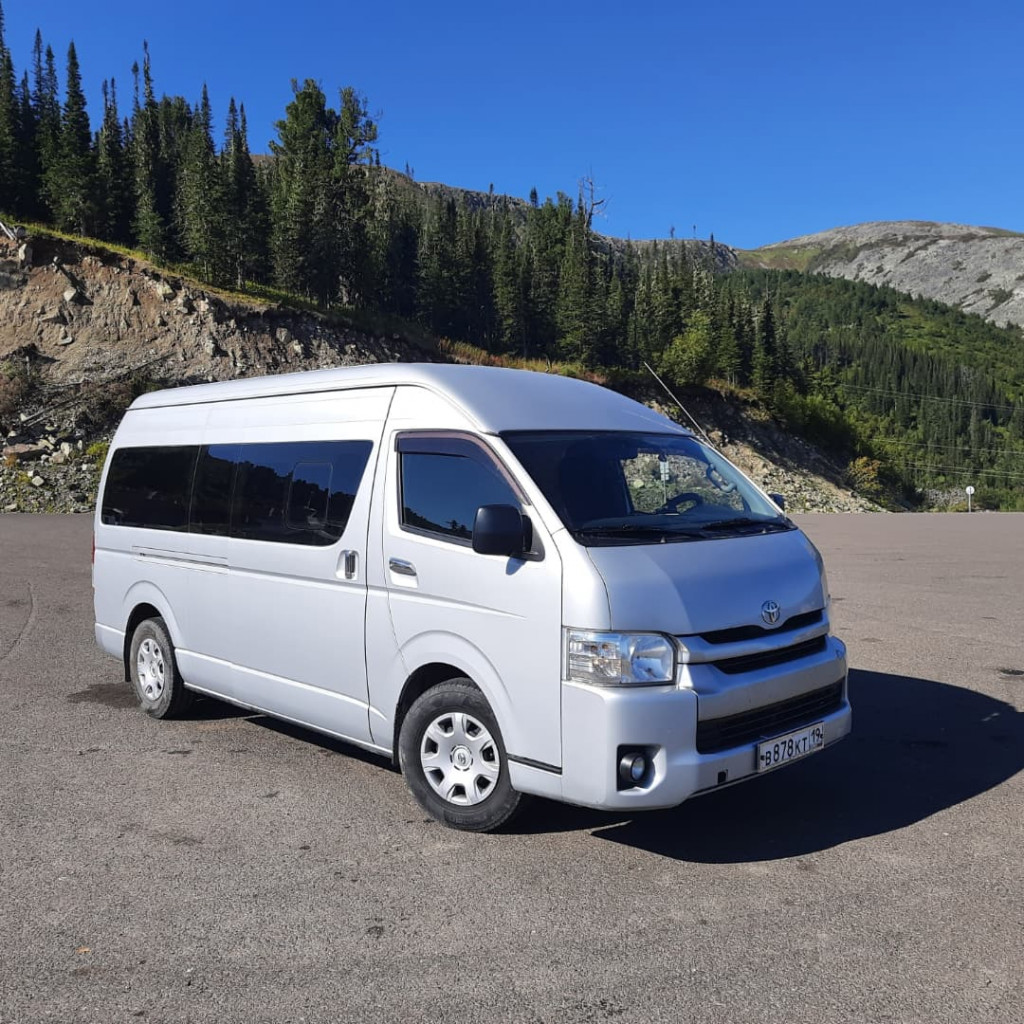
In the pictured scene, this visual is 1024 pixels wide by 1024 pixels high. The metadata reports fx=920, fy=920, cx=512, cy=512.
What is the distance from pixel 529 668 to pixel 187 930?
1843mm

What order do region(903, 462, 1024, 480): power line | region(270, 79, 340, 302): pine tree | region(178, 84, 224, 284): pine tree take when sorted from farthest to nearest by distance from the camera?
region(903, 462, 1024, 480): power line, region(270, 79, 340, 302): pine tree, region(178, 84, 224, 284): pine tree

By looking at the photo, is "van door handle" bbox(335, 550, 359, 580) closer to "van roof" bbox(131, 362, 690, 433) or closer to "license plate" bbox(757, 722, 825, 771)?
"van roof" bbox(131, 362, 690, 433)

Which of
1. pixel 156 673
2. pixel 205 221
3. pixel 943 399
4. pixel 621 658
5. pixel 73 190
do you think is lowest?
pixel 156 673

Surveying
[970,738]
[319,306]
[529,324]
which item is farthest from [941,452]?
[970,738]

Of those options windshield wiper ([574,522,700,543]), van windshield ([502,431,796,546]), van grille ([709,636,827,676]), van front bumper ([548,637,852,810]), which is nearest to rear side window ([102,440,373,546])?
van windshield ([502,431,796,546])

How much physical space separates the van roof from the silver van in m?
0.02

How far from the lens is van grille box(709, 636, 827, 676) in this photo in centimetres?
445

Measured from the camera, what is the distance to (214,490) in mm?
6664

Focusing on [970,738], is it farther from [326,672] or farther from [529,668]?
[326,672]

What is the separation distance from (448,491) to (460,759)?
142 centimetres

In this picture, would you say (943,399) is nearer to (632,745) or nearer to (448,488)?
(448,488)

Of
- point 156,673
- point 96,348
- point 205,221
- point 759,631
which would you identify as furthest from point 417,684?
point 205,221

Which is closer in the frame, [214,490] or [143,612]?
[214,490]

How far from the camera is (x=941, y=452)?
14662 centimetres
